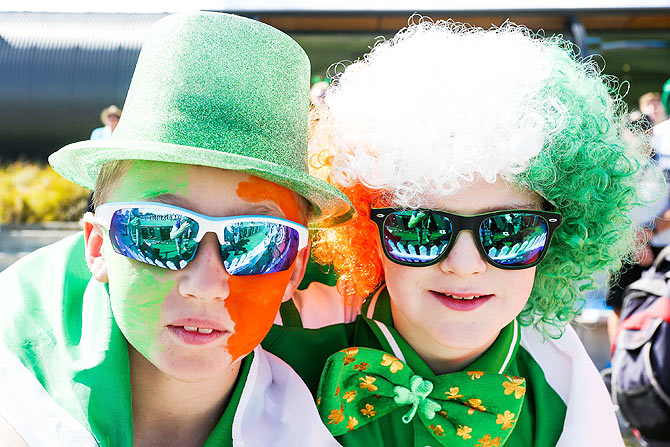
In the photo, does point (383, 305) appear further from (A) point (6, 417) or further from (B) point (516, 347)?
(A) point (6, 417)

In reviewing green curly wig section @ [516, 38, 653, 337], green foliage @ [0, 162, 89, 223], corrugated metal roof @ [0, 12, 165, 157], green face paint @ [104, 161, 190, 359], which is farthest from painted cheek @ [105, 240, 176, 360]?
corrugated metal roof @ [0, 12, 165, 157]

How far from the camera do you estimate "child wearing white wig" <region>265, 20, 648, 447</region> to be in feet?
6.32

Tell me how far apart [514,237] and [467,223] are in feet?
0.50

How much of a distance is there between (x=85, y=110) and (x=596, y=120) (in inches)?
548

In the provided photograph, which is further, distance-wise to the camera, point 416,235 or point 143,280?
point 416,235

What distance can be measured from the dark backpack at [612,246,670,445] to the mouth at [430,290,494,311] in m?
1.82

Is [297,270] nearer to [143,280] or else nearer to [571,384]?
[143,280]

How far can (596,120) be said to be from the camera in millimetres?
2043

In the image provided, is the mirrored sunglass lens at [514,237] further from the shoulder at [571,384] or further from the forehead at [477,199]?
the shoulder at [571,384]

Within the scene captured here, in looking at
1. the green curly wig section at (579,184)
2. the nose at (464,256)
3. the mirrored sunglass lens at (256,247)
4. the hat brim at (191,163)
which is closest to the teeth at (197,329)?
the mirrored sunglass lens at (256,247)

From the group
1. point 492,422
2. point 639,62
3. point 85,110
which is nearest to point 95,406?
point 492,422

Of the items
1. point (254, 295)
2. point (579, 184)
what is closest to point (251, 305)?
point (254, 295)

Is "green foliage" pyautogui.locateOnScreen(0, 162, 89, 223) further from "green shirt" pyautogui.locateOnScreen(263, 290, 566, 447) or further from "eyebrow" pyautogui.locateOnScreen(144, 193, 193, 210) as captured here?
"eyebrow" pyautogui.locateOnScreen(144, 193, 193, 210)

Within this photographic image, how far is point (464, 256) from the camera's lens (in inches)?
75.4
